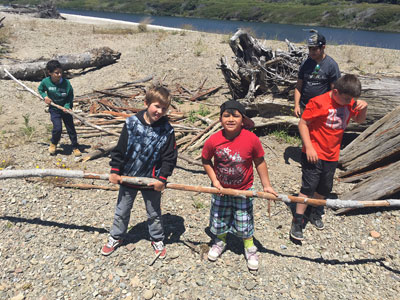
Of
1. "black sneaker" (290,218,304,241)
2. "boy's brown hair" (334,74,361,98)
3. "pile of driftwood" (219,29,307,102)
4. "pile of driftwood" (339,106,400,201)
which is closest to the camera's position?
"boy's brown hair" (334,74,361,98)

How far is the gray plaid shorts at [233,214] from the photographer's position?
10.8ft

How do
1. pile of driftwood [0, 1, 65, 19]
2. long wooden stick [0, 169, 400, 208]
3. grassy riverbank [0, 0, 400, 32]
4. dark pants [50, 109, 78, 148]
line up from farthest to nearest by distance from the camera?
1. grassy riverbank [0, 0, 400, 32]
2. pile of driftwood [0, 1, 65, 19]
3. dark pants [50, 109, 78, 148]
4. long wooden stick [0, 169, 400, 208]

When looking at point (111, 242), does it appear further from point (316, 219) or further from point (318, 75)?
point (318, 75)

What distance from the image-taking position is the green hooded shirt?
5.62 m

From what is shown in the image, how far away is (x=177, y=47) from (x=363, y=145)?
39.5 ft

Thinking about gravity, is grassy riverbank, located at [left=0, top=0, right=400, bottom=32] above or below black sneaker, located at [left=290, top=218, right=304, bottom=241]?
above

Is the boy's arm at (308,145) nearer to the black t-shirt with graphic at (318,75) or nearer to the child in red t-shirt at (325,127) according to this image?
the child in red t-shirt at (325,127)

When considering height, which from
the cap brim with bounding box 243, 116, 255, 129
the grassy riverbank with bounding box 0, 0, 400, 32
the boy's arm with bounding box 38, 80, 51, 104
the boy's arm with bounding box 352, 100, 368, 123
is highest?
the grassy riverbank with bounding box 0, 0, 400, 32

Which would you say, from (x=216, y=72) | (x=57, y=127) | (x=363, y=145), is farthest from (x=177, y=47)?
(x=363, y=145)

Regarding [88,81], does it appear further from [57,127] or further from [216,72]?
[57,127]

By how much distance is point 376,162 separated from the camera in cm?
480

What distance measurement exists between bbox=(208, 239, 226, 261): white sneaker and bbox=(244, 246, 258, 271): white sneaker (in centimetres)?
30

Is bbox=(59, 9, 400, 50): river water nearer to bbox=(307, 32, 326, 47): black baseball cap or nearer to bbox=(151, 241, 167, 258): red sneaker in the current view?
bbox=(307, 32, 326, 47): black baseball cap

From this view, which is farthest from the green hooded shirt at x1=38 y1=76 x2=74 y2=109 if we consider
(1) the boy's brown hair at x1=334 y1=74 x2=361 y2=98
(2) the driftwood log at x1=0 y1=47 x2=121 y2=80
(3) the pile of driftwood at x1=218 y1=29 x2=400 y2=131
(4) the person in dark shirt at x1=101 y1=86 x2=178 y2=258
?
(2) the driftwood log at x1=0 y1=47 x2=121 y2=80
